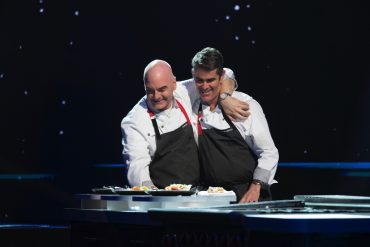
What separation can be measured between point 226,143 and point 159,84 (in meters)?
0.59

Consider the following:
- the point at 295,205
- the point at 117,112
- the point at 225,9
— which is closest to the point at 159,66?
the point at 295,205

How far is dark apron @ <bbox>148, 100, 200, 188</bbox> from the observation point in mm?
4227

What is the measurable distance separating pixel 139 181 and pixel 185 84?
2.55ft

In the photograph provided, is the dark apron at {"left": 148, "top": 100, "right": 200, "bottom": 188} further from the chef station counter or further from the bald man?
the chef station counter

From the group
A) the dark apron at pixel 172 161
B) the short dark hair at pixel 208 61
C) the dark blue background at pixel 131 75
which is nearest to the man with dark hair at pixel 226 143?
the short dark hair at pixel 208 61

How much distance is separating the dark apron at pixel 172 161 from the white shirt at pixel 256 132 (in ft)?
0.60

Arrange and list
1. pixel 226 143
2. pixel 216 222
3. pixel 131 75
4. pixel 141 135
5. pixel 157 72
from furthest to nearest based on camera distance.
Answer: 1. pixel 131 75
2. pixel 226 143
3. pixel 141 135
4. pixel 157 72
5. pixel 216 222

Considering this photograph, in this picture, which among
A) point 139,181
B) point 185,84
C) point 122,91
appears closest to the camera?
point 139,181

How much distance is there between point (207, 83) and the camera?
169 inches

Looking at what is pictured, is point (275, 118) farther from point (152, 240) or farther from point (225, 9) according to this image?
point (152, 240)

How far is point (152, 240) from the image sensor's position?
2965mm

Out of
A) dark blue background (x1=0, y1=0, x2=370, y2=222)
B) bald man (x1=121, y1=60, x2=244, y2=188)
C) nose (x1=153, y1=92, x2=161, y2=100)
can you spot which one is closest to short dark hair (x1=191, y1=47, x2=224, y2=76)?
bald man (x1=121, y1=60, x2=244, y2=188)

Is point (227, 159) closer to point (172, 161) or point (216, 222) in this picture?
point (172, 161)

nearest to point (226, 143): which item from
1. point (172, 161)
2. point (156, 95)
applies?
point (172, 161)
